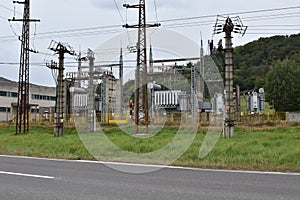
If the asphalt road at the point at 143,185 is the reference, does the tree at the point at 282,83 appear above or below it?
above

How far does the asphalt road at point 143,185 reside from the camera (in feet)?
22.1

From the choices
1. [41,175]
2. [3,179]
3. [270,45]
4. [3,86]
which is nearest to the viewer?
[3,179]

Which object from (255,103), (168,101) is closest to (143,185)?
(255,103)

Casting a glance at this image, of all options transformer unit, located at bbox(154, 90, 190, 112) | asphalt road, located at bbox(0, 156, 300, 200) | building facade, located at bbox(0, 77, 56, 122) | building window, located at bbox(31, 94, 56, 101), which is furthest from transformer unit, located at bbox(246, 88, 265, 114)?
building window, located at bbox(31, 94, 56, 101)

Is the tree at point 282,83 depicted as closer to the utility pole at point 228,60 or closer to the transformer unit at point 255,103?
the transformer unit at point 255,103

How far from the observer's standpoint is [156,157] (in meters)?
13.2

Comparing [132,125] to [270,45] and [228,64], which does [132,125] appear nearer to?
[228,64]

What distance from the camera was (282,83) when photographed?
68125 mm

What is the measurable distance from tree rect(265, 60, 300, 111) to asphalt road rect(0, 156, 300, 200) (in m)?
60.7

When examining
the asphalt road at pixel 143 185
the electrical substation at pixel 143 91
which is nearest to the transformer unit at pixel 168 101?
the electrical substation at pixel 143 91

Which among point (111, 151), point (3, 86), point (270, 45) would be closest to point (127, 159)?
point (111, 151)

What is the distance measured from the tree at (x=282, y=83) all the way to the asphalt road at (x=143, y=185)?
60708 millimetres

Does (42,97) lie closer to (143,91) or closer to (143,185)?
(143,91)

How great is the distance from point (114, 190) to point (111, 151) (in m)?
7.78
